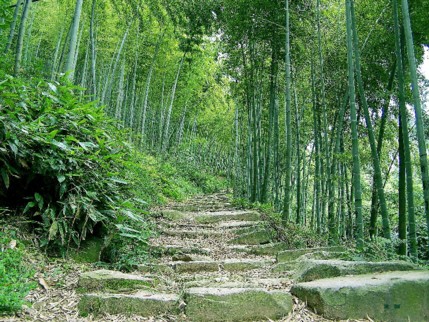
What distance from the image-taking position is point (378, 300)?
196 centimetres

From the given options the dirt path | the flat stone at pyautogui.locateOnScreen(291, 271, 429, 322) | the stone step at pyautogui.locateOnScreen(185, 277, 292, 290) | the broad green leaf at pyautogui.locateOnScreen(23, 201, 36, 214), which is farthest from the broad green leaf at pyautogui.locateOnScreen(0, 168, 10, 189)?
the flat stone at pyautogui.locateOnScreen(291, 271, 429, 322)

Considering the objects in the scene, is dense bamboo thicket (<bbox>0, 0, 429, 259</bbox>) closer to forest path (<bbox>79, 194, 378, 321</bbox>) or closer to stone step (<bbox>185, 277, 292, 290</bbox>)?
stone step (<bbox>185, 277, 292, 290</bbox>)

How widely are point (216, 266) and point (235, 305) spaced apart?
1190mm

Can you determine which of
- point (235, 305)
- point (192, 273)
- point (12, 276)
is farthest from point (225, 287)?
point (12, 276)

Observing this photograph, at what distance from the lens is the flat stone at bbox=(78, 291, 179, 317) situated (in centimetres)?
201

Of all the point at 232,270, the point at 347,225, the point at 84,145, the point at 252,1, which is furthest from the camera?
the point at 347,225

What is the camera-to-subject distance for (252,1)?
243 inches

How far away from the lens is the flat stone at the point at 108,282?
7.30 feet

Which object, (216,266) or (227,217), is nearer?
(216,266)

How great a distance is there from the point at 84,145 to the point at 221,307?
71.0 inches

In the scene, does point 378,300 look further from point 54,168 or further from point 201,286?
point 54,168

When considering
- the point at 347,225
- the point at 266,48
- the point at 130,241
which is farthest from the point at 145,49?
the point at 130,241

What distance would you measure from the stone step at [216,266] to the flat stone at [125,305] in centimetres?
102

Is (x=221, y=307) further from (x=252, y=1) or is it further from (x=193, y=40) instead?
(x=193, y=40)
